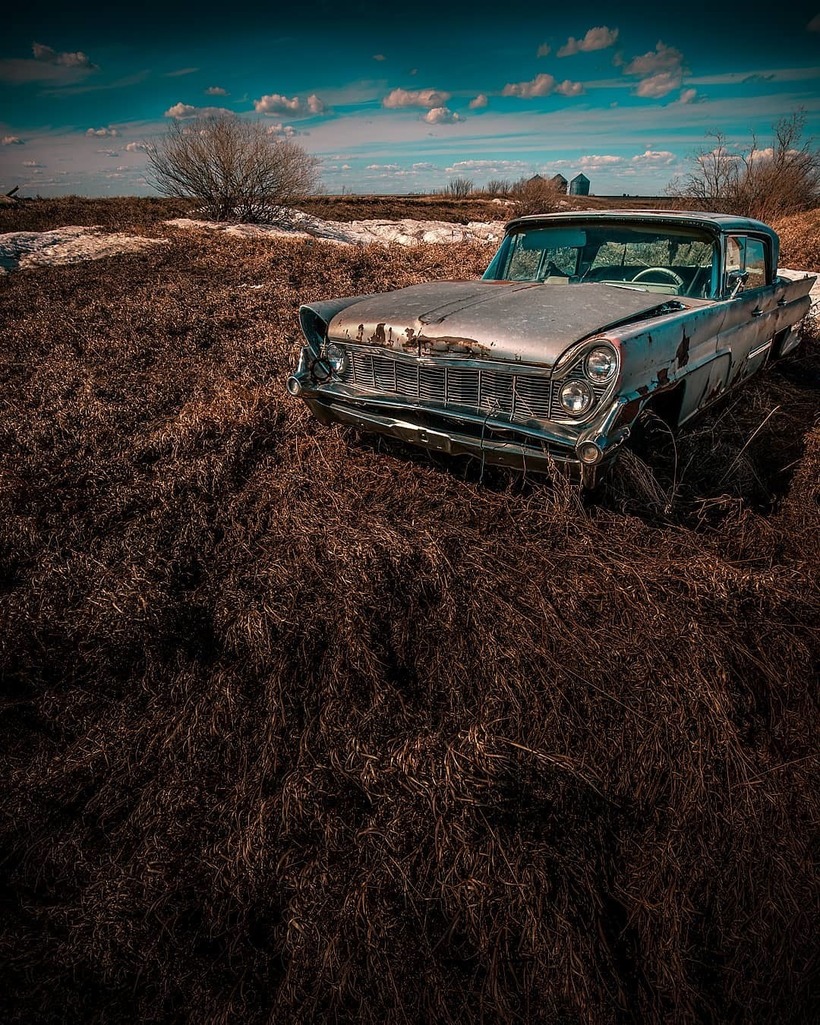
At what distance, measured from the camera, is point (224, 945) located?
1.50 metres

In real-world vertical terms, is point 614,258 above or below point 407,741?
above

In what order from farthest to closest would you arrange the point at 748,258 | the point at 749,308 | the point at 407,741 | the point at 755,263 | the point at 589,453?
1. the point at 755,263
2. the point at 748,258
3. the point at 749,308
4. the point at 589,453
5. the point at 407,741

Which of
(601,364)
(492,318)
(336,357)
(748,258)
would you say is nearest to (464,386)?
(492,318)

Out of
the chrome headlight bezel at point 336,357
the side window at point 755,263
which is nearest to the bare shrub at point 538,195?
the side window at point 755,263

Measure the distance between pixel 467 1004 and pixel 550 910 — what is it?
0.31 meters

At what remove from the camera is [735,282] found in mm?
3418

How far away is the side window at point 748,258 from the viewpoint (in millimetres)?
3506

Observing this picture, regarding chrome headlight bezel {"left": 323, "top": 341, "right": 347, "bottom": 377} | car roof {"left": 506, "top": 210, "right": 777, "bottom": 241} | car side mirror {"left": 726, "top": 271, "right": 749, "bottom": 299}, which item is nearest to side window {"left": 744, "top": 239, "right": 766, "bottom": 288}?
car roof {"left": 506, "top": 210, "right": 777, "bottom": 241}

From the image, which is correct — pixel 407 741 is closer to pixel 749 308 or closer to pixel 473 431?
pixel 473 431

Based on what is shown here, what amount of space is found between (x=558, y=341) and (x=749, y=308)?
1973mm

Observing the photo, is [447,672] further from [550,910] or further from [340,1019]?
[340,1019]

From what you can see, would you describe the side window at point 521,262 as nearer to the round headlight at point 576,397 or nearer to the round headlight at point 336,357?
the round headlight at point 336,357

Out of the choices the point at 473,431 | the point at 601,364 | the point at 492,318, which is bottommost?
the point at 473,431

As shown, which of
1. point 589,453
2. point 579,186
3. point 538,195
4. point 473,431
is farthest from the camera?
point 579,186
